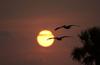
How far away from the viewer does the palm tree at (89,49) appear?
48.2 meters

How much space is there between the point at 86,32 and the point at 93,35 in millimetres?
809

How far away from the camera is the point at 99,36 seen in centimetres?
4847

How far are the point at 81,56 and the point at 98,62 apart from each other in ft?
5.68

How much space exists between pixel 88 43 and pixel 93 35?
0.62 m

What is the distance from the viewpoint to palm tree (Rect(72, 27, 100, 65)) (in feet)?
158

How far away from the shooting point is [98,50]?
48094mm

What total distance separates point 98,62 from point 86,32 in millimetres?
2717

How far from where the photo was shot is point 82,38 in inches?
1948

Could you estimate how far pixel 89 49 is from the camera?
48469 mm

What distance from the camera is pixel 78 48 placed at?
49.2m

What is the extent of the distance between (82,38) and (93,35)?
100 centimetres

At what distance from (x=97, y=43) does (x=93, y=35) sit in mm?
758

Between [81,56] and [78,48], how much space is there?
1.94 feet

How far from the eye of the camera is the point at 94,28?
1941 inches
